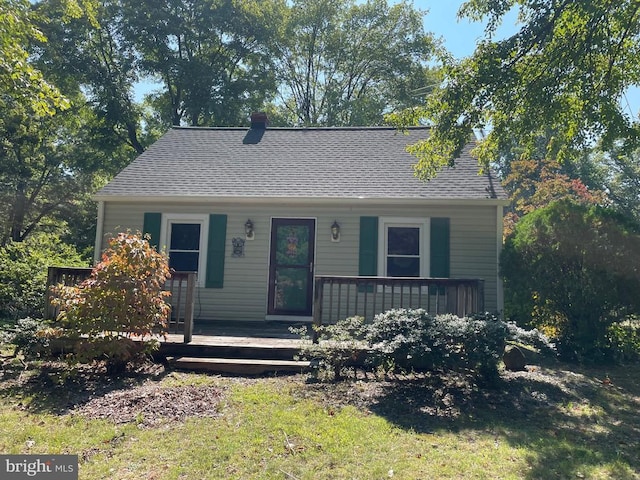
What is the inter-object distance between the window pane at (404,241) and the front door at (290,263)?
61.1 inches

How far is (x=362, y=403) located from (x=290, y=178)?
19.0ft

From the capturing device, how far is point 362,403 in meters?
4.43

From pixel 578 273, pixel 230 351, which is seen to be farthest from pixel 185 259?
pixel 578 273

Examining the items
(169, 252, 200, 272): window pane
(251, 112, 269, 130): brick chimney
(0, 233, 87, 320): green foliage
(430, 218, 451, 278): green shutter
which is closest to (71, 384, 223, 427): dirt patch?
(169, 252, 200, 272): window pane

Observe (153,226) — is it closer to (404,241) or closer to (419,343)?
(404,241)

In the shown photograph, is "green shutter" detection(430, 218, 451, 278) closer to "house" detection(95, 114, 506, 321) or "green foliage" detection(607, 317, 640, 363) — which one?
"house" detection(95, 114, 506, 321)

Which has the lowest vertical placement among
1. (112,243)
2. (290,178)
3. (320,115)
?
(112,243)

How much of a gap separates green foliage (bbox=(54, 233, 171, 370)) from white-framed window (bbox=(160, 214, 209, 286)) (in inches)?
136

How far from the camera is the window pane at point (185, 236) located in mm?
8797

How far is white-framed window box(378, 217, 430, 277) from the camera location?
830 cm

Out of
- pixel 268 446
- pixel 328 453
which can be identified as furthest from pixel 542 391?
pixel 268 446

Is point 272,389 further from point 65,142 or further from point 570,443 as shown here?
point 65,142

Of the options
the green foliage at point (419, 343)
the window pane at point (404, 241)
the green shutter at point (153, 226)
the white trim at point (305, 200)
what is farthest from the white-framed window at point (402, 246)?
the green shutter at point (153, 226)

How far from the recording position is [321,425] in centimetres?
382
